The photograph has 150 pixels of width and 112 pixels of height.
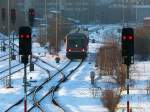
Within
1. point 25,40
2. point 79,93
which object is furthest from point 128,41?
point 79,93

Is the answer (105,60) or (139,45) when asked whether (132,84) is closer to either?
(105,60)

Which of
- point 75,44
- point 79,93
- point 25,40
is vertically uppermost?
point 25,40

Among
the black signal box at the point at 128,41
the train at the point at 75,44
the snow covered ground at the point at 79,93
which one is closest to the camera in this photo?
the black signal box at the point at 128,41

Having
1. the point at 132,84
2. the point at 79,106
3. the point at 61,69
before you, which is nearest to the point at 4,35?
the point at 61,69

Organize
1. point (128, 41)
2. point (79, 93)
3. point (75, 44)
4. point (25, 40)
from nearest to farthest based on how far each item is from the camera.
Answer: point (128, 41), point (25, 40), point (79, 93), point (75, 44)

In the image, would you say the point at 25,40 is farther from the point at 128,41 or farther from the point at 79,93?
the point at 79,93

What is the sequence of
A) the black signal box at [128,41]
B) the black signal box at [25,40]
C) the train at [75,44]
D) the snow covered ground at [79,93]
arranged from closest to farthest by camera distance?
the black signal box at [128,41] < the black signal box at [25,40] < the snow covered ground at [79,93] < the train at [75,44]

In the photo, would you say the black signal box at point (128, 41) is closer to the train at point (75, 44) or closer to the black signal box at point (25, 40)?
the black signal box at point (25, 40)

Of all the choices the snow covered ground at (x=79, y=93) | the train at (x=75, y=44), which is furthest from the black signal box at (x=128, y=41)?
the train at (x=75, y=44)

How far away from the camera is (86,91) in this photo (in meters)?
29.8

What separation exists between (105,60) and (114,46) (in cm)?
395

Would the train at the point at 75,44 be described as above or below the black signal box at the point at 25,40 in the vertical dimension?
below

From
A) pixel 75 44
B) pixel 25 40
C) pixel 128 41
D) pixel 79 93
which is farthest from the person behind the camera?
pixel 75 44

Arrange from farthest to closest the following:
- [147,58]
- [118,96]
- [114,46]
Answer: [147,58] → [114,46] → [118,96]
